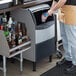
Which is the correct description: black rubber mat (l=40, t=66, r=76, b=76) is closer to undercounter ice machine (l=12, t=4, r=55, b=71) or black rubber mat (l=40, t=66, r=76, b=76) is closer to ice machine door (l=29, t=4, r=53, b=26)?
undercounter ice machine (l=12, t=4, r=55, b=71)

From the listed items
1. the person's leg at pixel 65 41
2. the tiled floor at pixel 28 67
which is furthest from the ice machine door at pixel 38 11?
the tiled floor at pixel 28 67

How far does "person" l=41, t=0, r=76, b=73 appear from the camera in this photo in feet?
8.42

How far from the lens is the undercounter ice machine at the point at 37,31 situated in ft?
8.61

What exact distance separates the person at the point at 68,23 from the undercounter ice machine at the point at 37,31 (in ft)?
0.52

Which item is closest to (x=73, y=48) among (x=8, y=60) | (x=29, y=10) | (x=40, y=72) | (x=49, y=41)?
(x=49, y=41)

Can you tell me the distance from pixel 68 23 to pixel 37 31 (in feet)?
1.24

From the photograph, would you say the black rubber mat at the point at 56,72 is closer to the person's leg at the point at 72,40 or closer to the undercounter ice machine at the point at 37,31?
the person's leg at the point at 72,40

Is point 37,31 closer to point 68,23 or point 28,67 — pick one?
point 68,23

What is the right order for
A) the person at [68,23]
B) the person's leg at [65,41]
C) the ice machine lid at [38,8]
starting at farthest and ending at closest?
the person's leg at [65,41]
the ice machine lid at [38,8]
the person at [68,23]

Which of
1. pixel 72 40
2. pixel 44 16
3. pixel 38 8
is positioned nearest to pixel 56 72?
pixel 72 40

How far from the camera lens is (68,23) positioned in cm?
264

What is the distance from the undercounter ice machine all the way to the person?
6.3 inches

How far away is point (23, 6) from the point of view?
2.64 meters

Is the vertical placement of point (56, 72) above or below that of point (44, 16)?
below
